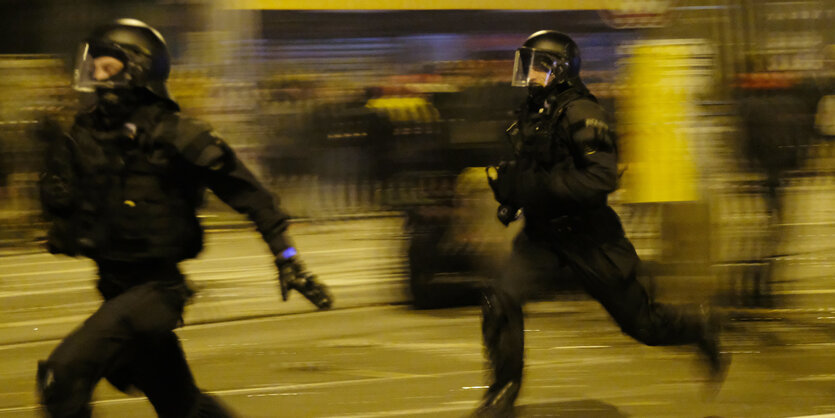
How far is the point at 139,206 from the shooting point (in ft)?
12.8

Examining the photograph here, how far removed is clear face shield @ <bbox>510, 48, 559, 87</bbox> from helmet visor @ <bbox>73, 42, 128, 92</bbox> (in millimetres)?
1886

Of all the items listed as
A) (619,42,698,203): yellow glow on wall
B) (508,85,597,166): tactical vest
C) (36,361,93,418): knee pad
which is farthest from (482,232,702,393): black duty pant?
(619,42,698,203): yellow glow on wall

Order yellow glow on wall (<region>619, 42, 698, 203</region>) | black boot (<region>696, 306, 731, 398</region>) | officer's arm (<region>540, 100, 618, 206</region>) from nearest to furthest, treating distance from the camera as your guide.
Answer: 1. officer's arm (<region>540, 100, 618, 206</region>)
2. black boot (<region>696, 306, 731, 398</region>)
3. yellow glow on wall (<region>619, 42, 698, 203</region>)

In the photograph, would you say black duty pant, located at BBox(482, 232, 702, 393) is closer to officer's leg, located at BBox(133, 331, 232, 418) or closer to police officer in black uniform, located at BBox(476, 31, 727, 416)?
police officer in black uniform, located at BBox(476, 31, 727, 416)

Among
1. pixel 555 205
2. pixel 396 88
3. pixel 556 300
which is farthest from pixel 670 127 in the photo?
pixel 396 88

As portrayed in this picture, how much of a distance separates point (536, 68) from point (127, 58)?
1.91m

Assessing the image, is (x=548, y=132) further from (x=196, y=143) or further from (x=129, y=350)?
(x=129, y=350)

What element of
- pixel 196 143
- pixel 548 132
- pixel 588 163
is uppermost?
pixel 196 143

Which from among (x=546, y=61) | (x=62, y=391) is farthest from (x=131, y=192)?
(x=546, y=61)

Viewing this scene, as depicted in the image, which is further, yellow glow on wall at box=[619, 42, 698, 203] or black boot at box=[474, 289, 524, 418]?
yellow glow on wall at box=[619, 42, 698, 203]

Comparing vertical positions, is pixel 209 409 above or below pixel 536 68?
below

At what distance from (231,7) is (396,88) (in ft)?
10.4

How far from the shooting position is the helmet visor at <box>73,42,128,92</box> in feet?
13.2

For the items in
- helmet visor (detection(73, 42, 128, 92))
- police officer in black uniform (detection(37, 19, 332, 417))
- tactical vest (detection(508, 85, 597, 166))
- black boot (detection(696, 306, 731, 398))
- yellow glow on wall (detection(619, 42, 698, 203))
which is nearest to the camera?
police officer in black uniform (detection(37, 19, 332, 417))
